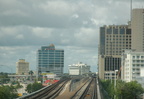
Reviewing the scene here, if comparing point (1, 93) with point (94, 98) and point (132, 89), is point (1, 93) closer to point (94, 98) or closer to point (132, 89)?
point (94, 98)

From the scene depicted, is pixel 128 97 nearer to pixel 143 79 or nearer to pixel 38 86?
pixel 143 79

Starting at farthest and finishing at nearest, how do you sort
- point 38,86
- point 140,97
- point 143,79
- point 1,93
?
point 38,86, point 143,79, point 140,97, point 1,93

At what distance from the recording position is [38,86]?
159000mm

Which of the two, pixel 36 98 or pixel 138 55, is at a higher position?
pixel 138 55

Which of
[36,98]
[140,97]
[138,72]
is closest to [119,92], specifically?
[140,97]

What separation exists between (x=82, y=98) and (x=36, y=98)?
17941mm

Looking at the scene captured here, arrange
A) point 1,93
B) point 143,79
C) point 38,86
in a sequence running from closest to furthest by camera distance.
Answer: point 1,93
point 143,79
point 38,86

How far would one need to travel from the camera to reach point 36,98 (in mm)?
93750

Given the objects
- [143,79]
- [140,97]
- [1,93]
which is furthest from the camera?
[143,79]

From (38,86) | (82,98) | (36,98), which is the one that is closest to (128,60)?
(38,86)

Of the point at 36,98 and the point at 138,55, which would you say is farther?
the point at 138,55

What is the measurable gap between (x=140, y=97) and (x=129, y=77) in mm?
61668

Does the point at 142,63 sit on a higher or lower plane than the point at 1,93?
higher

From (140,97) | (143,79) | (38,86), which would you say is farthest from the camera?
(38,86)
